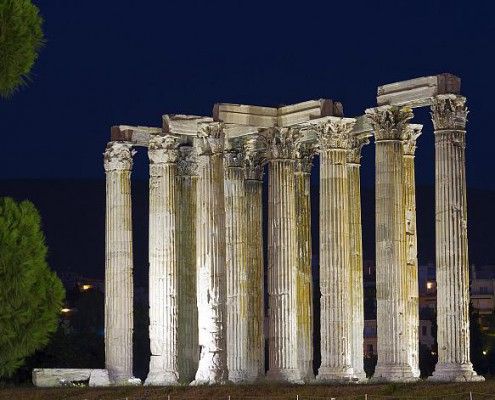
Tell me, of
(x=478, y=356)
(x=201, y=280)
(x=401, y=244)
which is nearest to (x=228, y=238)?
(x=201, y=280)

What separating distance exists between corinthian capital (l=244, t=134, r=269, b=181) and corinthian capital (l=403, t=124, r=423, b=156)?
9.87 meters

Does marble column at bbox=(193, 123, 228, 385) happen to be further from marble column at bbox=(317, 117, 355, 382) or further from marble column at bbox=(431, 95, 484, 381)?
marble column at bbox=(431, 95, 484, 381)

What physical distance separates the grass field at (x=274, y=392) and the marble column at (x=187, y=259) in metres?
10.8

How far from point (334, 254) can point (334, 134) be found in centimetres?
629

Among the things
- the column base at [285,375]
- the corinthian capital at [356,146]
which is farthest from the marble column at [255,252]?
the corinthian capital at [356,146]

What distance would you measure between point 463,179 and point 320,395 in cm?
1383

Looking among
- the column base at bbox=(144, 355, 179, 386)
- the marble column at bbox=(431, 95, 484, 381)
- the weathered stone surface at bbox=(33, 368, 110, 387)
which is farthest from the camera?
the weathered stone surface at bbox=(33, 368, 110, 387)

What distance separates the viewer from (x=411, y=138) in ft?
283

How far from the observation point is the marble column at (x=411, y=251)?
83688mm

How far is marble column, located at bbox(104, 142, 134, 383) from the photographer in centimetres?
9325

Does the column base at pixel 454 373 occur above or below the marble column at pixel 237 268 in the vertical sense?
below

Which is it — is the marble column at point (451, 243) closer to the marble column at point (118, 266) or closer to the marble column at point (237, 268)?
the marble column at point (237, 268)

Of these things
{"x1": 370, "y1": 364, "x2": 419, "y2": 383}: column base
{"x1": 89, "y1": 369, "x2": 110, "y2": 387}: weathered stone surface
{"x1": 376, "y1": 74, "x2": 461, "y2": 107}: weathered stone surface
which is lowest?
{"x1": 89, "y1": 369, "x2": 110, "y2": 387}: weathered stone surface

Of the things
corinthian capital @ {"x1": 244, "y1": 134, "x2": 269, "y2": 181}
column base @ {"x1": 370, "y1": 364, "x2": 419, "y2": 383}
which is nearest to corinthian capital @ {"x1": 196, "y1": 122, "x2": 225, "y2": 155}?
corinthian capital @ {"x1": 244, "y1": 134, "x2": 269, "y2": 181}
